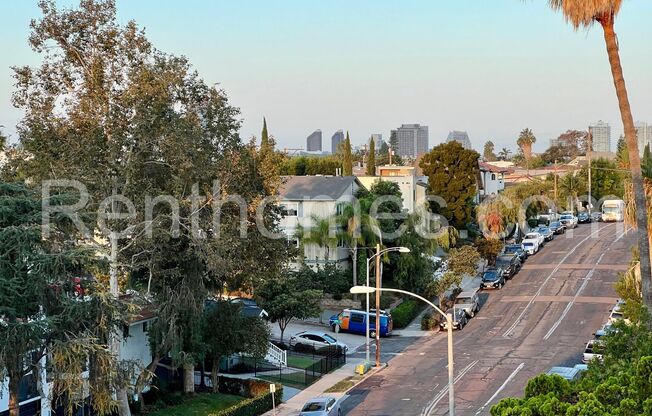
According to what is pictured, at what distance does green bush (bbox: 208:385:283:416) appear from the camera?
3198 cm

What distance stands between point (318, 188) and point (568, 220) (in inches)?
1461

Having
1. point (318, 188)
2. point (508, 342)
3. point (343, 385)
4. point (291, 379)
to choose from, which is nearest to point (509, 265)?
point (318, 188)

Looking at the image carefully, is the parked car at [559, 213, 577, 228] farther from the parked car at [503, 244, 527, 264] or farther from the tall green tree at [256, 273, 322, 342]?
the tall green tree at [256, 273, 322, 342]

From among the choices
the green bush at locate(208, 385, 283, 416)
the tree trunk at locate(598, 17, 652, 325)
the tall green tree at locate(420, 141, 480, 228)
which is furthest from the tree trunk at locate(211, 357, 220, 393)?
the tall green tree at locate(420, 141, 480, 228)

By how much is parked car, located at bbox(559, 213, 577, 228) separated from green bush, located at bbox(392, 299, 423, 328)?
3746 cm

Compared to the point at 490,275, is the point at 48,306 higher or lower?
higher

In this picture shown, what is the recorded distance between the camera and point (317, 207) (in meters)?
62.1

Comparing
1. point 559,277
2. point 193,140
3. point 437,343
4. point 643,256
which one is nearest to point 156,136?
point 193,140

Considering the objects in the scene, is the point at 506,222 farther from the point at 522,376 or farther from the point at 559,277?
the point at 522,376

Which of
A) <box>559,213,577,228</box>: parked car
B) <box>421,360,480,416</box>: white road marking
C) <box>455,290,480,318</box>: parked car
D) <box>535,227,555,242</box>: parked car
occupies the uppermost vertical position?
<box>559,213,577,228</box>: parked car

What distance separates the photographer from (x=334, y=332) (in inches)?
2028

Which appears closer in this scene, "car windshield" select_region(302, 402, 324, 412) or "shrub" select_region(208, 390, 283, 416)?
"car windshield" select_region(302, 402, 324, 412)

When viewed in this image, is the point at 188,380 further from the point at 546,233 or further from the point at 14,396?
the point at 546,233

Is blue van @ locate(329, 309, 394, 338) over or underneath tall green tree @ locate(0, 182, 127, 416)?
underneath
